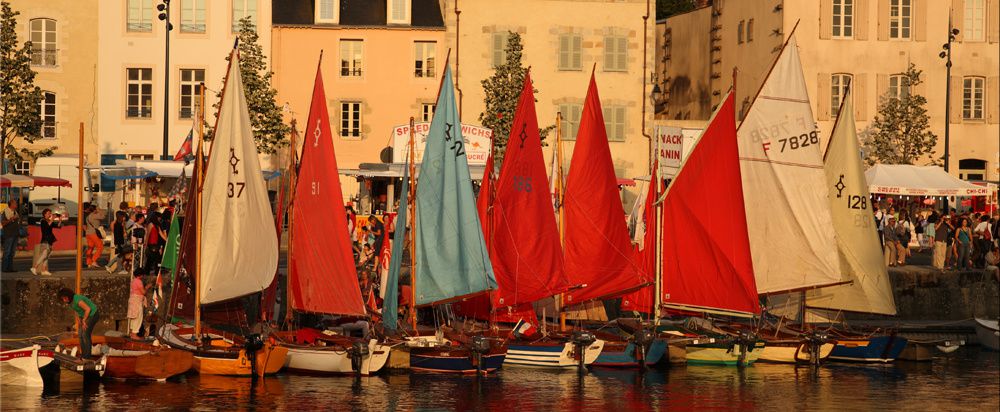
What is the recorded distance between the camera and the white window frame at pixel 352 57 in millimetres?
57594

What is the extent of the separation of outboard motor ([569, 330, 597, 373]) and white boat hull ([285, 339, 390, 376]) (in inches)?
156

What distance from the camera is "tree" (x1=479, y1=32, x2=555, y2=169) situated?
5469 centimetres

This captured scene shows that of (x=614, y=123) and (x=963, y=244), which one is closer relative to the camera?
(x=963, y=244)

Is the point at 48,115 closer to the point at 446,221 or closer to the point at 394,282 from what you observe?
the point at 446,221

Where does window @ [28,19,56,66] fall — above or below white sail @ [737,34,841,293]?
above

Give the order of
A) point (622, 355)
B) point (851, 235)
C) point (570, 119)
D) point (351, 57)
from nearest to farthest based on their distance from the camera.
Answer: point (622, 355)
point (851, 235)
point (351, 57)
point (570, 119)

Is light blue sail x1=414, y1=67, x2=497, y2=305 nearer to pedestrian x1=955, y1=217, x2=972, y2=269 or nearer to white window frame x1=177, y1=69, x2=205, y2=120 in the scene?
pedestrian x1=955, y1=217, x2=972, y2=269

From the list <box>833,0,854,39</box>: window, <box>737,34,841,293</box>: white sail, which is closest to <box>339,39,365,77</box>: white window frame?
<box>833,0,854,39</box>: window

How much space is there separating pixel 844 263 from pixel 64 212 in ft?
77.8

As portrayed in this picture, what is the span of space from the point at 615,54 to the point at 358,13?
945 centimetres

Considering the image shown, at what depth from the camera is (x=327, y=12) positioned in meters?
57.5

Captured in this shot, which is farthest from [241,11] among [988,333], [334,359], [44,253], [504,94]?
[988,333]

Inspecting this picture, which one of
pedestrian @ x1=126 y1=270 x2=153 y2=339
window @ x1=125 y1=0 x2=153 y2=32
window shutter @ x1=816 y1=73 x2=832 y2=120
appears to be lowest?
pedestrian @ x1=126 y1=270 x2=153 y2=339

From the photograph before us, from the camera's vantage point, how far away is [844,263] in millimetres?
37562
